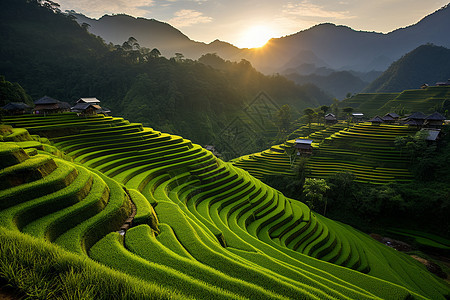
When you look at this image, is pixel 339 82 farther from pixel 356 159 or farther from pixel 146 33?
Answer: pixel 356 159

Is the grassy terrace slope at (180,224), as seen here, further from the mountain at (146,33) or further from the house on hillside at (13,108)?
the mountain at (146,33)

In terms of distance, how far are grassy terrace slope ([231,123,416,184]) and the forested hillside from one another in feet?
84.1

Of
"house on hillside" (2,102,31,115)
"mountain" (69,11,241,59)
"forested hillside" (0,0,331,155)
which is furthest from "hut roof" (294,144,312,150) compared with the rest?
"mountain" (69,11,241,59)

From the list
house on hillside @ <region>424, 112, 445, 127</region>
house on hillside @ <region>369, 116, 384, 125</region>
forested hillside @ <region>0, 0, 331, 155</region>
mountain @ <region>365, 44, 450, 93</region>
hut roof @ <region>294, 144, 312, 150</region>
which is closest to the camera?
house on hillside @ <region>424, 112, 445, 127</region>

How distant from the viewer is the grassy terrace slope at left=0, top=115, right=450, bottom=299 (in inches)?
Answer: 243

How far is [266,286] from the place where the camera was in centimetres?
598

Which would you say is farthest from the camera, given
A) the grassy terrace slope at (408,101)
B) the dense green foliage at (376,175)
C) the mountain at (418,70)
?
the mountain at (418,70)

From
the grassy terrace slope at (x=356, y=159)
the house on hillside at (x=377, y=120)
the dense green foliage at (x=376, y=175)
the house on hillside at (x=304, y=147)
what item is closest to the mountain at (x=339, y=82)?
the house on hillside at (x=377, y=120)

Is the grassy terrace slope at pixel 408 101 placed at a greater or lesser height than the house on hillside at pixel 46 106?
greater

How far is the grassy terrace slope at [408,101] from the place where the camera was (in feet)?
161

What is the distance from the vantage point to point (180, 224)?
9.31m

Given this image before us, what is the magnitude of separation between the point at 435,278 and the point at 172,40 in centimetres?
20789

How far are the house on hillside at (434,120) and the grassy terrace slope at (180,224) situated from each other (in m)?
25.5

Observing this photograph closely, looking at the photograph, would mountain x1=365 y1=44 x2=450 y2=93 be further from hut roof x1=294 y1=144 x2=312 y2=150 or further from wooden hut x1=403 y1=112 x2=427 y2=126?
hut roof x1=294 y1=144 x2=312 y2=150
